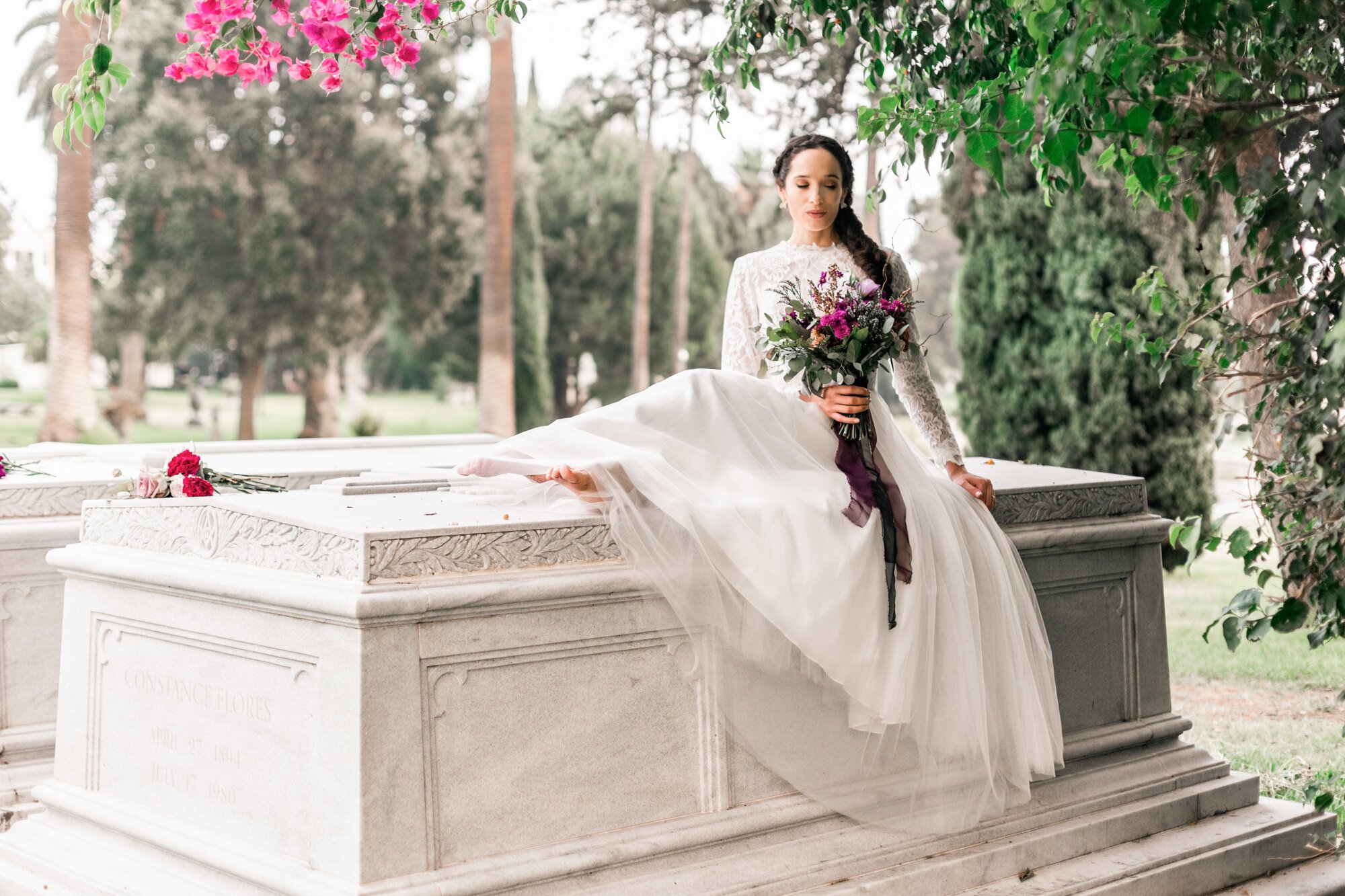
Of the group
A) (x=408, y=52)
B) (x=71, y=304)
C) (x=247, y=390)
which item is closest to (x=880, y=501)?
(x=408, y=52)

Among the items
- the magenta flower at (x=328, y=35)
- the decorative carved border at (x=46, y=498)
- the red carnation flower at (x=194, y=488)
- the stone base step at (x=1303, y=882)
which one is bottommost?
the stone base step at (x=1303, y=882)

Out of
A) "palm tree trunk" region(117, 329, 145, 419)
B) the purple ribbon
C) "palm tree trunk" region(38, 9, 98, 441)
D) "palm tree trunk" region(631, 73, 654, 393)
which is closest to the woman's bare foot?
the purple ribbon

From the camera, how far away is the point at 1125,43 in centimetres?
243

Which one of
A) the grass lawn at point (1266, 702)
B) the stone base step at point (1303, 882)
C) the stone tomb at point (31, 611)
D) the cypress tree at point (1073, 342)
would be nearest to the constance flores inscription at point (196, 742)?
the stone tomb at point (31, 611)

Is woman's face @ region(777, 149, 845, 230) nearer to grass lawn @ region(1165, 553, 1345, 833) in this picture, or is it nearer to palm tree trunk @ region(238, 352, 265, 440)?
grass lawn @ region(1165, 553, 1345, 833)

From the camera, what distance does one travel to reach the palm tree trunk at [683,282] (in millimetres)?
24234

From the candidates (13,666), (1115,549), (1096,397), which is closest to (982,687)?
(1115,549)

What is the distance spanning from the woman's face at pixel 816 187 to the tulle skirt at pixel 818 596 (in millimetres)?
723

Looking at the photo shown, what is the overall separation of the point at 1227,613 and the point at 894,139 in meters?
9.24

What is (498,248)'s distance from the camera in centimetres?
1736

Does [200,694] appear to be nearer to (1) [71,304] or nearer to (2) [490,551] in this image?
(2) [490,551]

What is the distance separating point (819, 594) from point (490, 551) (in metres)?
0.87

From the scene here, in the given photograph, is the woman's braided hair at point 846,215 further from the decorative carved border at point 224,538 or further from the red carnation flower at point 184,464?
the red carnation flower at point 184,464

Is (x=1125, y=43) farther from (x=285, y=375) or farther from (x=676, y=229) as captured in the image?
(x=285, y=375)
